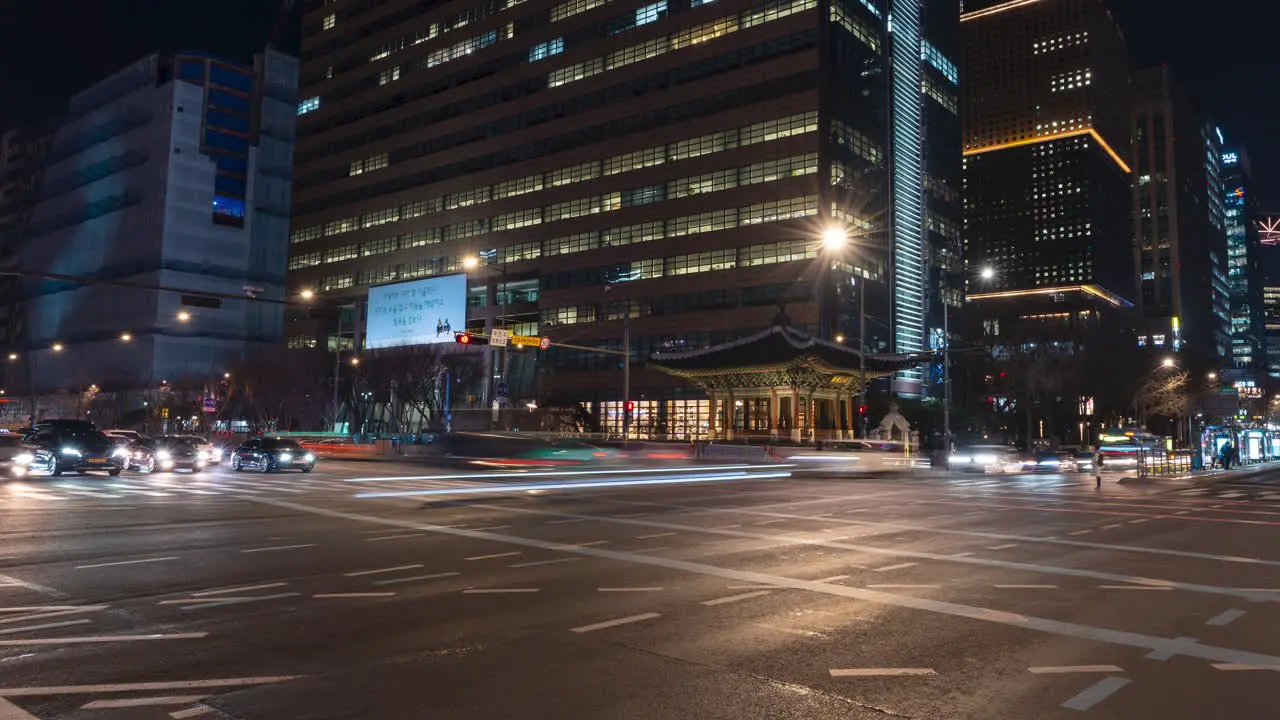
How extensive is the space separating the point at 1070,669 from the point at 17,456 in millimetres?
31223

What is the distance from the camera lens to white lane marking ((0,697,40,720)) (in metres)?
5.26

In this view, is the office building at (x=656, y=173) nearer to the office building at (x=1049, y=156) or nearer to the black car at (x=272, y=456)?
the black car at (x=272, y=456)

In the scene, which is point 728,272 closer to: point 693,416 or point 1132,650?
point 693,416

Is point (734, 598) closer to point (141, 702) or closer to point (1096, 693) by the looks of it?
point (1096, 693)

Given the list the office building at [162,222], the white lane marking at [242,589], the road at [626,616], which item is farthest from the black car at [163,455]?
the office building at [162,222]

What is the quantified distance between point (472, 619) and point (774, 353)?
4687 centimetres

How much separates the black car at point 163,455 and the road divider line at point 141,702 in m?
31.4

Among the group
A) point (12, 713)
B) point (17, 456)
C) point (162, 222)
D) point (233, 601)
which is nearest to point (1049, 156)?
point (162, 222)

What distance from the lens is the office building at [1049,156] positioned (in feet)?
553

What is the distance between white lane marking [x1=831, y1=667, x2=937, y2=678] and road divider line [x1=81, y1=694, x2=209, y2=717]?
4.60 meters

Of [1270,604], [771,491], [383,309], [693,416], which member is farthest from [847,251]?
[1270,604]

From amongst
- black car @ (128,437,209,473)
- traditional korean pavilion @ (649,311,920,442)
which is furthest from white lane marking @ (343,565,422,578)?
traditional korean pavilion @ (649,311,920,442)

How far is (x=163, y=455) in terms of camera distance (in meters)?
34.7

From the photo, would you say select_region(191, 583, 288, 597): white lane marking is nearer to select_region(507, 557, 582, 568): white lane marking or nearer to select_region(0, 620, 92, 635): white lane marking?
select_region(0, 620, 92, 635): white lane marking
